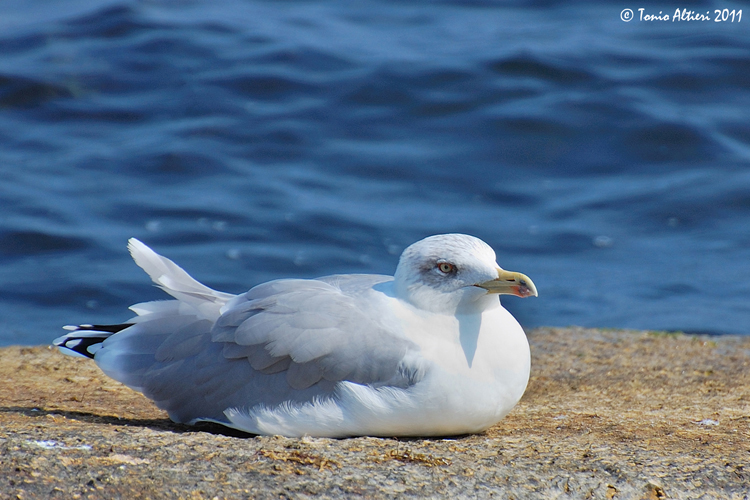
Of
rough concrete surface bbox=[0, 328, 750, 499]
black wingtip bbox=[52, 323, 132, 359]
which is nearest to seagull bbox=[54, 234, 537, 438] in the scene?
rough concrete surface bbox=[0, 328, 750, 499]

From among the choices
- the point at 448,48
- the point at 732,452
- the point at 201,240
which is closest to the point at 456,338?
the point at 732,452

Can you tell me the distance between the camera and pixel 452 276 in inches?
158

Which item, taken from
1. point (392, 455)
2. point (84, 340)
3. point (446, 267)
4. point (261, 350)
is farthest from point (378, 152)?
point (392, 455)

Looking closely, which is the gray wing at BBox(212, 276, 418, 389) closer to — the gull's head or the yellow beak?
the gull's head

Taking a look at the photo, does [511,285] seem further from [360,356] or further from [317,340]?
[317,340]

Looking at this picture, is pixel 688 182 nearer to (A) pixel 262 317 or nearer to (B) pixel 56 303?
(B) pixel 56 303

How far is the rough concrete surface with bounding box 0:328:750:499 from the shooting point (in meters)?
3.19

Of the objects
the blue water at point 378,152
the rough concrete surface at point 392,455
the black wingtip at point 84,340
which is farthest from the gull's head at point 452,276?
the blue water at point 378,152

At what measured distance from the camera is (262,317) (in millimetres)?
4004

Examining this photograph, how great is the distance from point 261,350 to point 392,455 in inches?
32.0

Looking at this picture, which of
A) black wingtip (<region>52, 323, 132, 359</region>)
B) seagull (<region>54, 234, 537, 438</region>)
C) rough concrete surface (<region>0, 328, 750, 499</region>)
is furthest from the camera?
black wingtip (<region>52, 323, 132, 359</region>)

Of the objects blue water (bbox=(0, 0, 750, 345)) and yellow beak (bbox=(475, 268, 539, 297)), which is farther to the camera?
blue water (bbox=(0, 0, 750, 345))

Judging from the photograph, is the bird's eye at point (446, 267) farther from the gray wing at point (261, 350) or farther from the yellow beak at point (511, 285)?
the gray wing at point (261, 350)

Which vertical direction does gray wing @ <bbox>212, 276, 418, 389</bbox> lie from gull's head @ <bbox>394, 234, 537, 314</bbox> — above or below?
below
